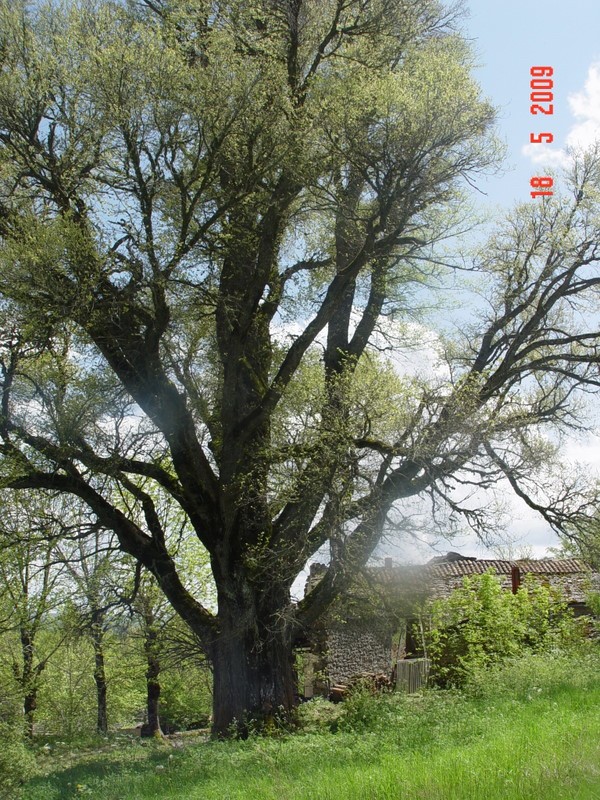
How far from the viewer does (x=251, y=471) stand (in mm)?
14016

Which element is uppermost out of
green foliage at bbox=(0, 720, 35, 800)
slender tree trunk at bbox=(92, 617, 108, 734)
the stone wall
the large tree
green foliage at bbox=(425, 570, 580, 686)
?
the large tree

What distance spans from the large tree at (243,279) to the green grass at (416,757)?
7.73 feet

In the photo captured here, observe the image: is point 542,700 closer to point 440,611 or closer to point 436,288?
point 440,611

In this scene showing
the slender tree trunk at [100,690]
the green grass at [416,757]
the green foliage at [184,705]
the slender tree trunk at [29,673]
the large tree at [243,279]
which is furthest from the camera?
the green foliage at [184,705]

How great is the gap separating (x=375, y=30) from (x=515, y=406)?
7.74m

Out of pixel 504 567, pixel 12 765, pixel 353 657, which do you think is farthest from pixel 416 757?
pixel 504 567

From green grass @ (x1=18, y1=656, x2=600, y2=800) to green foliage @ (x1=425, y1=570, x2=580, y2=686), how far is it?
73.3 inches

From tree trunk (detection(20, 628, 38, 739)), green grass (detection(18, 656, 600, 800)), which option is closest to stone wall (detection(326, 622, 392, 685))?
tree trunk (detection(20, 628, 38, 739))

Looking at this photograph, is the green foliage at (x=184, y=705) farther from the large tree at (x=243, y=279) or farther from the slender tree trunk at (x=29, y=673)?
the large tree at (x=243, y=279)

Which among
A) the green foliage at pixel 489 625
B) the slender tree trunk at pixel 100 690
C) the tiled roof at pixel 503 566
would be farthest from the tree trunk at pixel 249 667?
the slender tree trunk at pixel 100 690

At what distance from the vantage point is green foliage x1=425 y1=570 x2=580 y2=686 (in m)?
15.8

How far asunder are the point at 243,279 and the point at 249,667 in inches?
289

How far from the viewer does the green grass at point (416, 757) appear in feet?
21.9

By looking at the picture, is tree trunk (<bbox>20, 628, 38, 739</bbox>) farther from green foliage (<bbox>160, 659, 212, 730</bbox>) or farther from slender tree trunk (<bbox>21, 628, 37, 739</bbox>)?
green foliage (<bbox>160, 659, 212, 730</bbox>)
